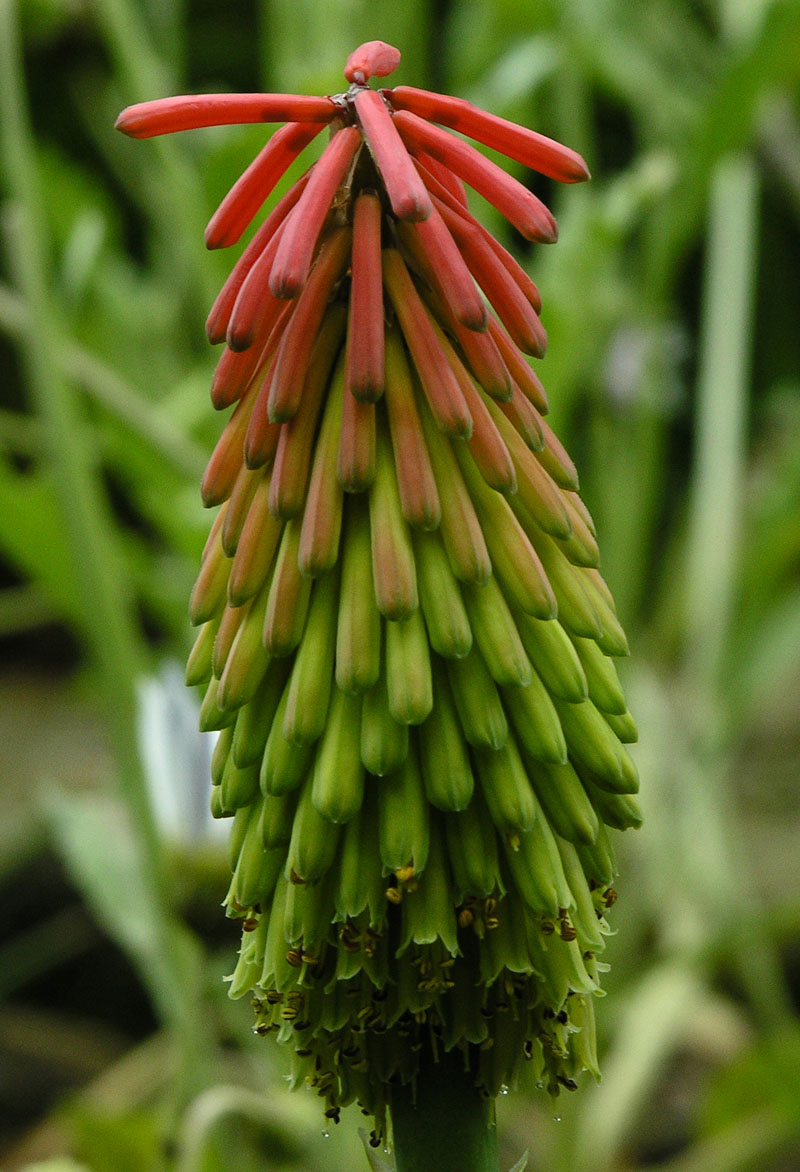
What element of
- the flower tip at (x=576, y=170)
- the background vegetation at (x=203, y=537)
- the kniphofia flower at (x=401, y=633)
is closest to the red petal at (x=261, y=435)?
the kniphofia flower at (x=401, y=633)

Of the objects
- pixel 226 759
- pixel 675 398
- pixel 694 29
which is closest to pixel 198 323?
pixel 675 398

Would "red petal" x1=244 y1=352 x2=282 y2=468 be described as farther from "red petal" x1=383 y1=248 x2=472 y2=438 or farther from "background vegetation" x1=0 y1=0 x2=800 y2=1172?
"background vegetation" x1=0 y1=0 x2=800 y2=1172

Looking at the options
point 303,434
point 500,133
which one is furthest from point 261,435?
point 500,133

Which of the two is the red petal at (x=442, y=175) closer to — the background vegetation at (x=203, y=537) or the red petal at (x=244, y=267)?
the red petal at (x=244, y=267)

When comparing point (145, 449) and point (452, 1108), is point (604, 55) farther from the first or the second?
point (452, 1108)

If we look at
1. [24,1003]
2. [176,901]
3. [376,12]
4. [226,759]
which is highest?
[376,12]

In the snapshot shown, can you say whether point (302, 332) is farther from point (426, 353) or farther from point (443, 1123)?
point (443, 1123)
